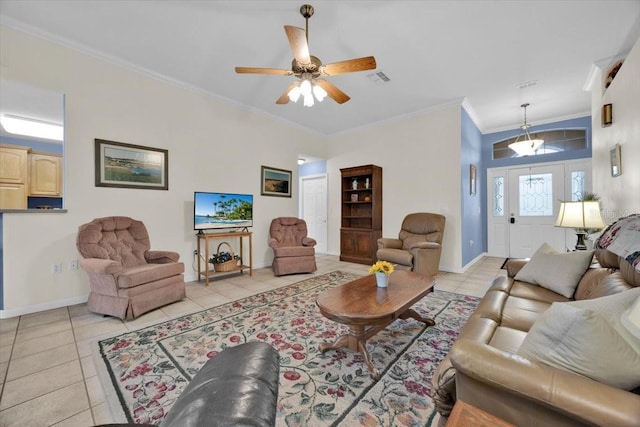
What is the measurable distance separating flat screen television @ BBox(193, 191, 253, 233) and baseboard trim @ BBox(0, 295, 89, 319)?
4.89ft

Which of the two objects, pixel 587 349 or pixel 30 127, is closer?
pixel 587 349

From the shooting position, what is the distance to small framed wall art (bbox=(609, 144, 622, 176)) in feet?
8.54

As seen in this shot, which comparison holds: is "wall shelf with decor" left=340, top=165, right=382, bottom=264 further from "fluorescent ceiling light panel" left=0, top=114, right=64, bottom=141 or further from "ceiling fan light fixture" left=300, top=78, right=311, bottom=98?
"fluorescent ceiling light panel" left=0, top=114, right=64, bottom=141

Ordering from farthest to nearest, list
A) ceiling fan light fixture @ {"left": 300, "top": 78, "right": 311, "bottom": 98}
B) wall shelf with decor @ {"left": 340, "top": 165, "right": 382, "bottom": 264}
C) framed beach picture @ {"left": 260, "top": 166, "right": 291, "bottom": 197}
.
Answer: wall shelf with decor @ {"left": 340, "top": 165, "right": 382, "bottom": 264}
framed beach picture @ {"left": 260, "top": 166, "right": 291, "bottom": 197}
ceiling fan light fixture @ {"left": 300, "top": 78, "right": 311, "bottom": 98}

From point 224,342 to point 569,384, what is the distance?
6.86ft

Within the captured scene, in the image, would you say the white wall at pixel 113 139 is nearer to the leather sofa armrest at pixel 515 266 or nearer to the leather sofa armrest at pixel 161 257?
the leather sofa armrest at pixel 161 257

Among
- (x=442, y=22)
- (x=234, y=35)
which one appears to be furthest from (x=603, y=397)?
(x=234, y=35)

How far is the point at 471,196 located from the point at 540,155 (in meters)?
1.95

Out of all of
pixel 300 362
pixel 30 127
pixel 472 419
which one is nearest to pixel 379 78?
pixel 300 362

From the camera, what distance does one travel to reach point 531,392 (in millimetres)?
804

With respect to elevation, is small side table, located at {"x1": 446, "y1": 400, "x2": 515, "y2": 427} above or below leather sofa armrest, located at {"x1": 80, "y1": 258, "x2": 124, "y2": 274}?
below

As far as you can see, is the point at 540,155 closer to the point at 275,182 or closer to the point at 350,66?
the point at 350,66

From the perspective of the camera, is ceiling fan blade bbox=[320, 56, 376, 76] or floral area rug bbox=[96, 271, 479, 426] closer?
floral area rug bbox=[96, 271, 479, 426]

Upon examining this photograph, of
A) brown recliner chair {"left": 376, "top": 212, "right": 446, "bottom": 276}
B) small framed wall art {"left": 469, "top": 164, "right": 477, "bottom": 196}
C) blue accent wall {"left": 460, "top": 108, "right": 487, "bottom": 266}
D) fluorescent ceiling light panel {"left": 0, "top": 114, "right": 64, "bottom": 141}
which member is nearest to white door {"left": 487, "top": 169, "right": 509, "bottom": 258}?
blue accent wall {"left": 460, "top": 108, "right": 487, "bottom": 266}
